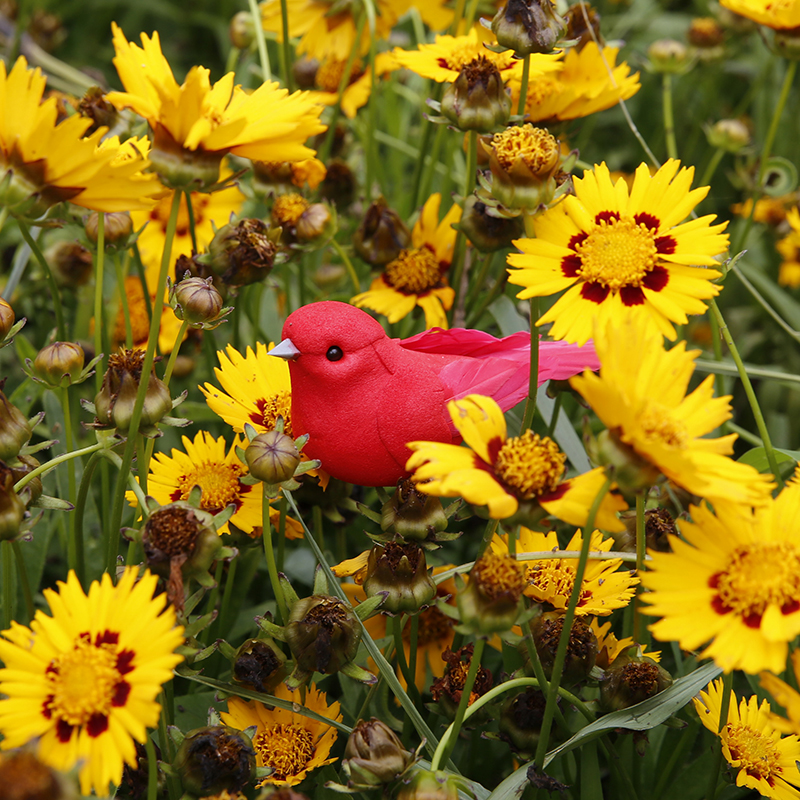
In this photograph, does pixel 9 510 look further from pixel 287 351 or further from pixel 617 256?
pixel 617 256

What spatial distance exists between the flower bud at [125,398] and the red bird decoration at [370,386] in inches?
3.7

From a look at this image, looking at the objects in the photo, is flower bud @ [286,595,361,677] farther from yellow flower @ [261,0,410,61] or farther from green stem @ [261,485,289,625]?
yellow flower @ [261,0,410,61]

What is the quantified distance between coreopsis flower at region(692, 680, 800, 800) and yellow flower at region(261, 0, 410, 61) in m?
0.92

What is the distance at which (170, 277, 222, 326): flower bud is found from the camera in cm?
65

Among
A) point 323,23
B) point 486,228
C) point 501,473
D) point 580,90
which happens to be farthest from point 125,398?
point 323,23

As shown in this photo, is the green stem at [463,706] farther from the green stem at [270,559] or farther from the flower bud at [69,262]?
the flower bud at [69,262]

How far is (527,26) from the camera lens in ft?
2.47

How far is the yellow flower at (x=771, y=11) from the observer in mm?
945

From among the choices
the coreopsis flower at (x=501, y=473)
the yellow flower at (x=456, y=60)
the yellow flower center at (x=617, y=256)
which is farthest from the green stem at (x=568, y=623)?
the yellow flower at (x=456, y=60)

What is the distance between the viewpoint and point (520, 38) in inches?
29.8

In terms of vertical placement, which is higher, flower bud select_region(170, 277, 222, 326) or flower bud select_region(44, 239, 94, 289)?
flower bud select_region(170, 277, 222, 326)

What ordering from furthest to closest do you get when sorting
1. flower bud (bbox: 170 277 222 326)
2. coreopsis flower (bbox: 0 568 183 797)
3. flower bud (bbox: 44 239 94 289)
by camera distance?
flower bud (bbox: 44 239 94 289) < flower bud (bbox: 170 277 222 326) < coreopsis flower (bbox: 0 568 183 797)

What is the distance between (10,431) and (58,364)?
10 centimetres

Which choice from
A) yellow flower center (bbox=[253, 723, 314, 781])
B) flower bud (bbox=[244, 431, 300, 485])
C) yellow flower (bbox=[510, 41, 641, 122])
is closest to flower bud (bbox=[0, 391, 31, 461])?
flower bud (bbox=[244, 431, 300, 485])
